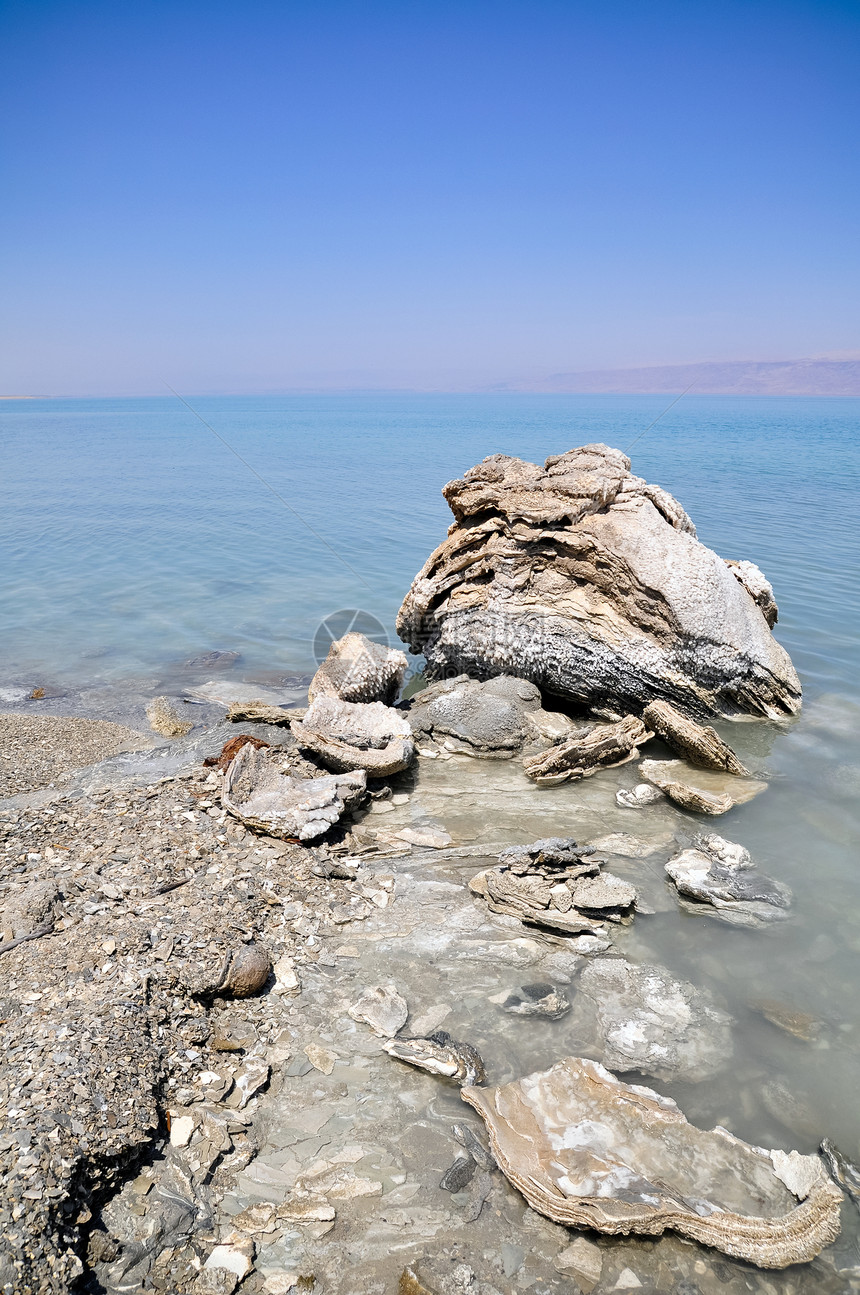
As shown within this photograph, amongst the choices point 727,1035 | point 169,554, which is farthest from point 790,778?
point 169,554

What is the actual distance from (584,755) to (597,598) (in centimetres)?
196

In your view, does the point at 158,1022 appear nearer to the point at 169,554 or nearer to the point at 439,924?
the point at 439,924

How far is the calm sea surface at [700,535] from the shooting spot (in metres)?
3.95

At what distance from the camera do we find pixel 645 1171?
300 centimetres

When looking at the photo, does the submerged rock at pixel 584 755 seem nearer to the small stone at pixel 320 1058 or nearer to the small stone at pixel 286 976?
the small stone at pixel 286 976

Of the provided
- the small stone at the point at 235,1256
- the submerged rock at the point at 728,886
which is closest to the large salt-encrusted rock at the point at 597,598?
the submerged rock at the point at 728,886

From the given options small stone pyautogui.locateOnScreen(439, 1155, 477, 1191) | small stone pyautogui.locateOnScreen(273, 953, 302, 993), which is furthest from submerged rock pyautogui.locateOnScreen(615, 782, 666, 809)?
small stone pyautogui.locateOnScreen(439, 1155, 477, 1191)

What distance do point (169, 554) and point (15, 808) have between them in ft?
45.0

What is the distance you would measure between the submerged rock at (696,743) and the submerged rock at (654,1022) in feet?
9.09

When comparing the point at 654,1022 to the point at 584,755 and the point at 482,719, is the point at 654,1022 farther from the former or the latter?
the point at 482,719

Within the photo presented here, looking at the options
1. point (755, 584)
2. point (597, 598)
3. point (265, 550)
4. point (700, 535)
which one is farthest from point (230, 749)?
point (700, 535)

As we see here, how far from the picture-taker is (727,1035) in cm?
379

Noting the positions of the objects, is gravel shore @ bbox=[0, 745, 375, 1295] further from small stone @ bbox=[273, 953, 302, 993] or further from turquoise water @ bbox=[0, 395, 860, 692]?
turquoise water @ bbox=[0, 395, 860, 692]

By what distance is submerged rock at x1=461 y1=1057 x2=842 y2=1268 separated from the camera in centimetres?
279
